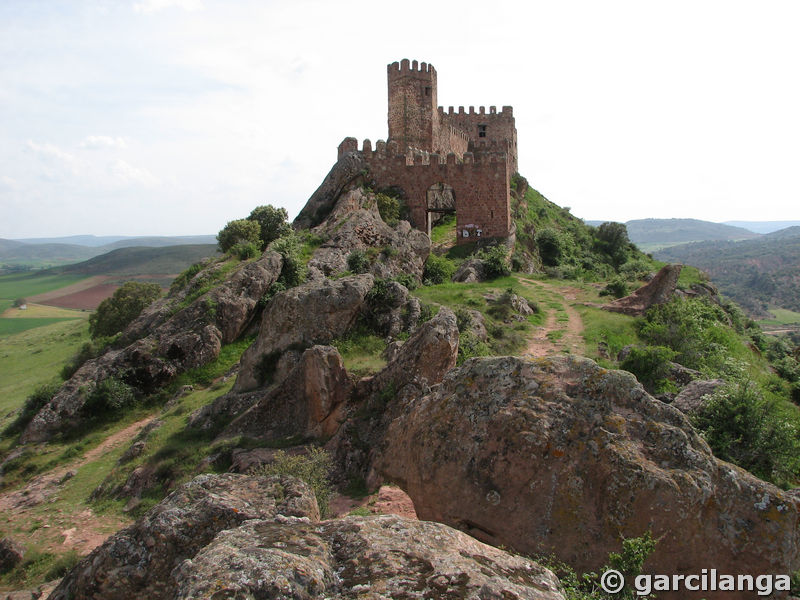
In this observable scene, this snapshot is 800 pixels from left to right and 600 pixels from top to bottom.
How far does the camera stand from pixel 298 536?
18.5 ft

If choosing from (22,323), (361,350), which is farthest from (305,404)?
(22,323)

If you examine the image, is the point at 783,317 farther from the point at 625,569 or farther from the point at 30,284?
the point at 30,284

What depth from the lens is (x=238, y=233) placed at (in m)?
30.2

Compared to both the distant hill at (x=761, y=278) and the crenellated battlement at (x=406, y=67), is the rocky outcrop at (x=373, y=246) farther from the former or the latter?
the distant hill at (x=761, y=278)

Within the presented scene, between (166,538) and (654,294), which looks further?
(654,294)

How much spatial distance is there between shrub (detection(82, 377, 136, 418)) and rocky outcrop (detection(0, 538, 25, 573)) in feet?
25.3

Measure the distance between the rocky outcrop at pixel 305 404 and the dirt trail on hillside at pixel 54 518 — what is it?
139 inches

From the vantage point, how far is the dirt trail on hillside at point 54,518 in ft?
42.8

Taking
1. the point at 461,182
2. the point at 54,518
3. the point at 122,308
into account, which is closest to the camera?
the point at 54,518

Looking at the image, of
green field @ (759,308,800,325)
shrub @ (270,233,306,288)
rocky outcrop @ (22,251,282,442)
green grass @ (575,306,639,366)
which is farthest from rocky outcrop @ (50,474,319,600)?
green field @ (759,308,800,325)

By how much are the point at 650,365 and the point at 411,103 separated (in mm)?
29297

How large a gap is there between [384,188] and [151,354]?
18.5m

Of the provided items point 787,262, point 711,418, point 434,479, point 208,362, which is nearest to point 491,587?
point 434,479

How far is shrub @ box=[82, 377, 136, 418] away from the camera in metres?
20.0
